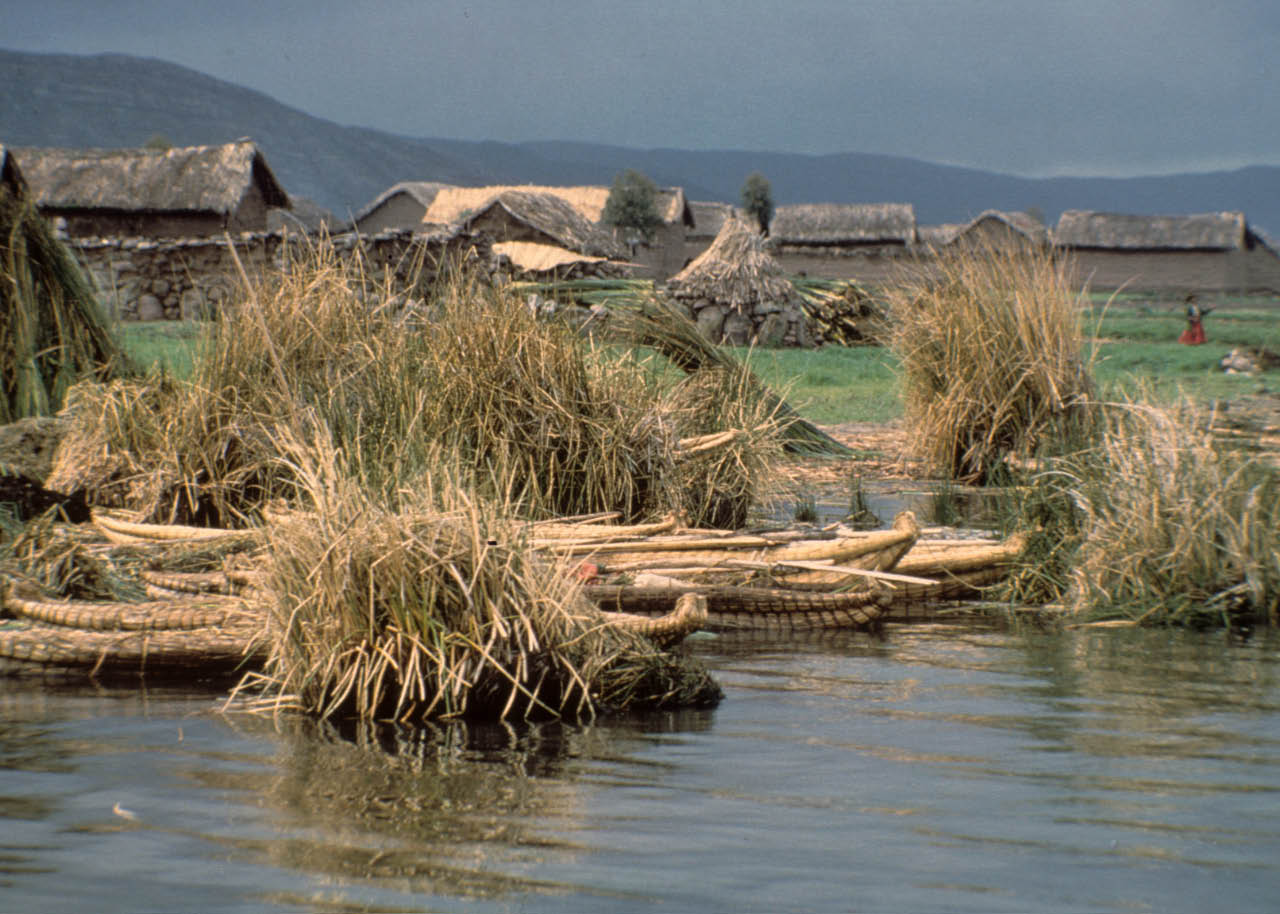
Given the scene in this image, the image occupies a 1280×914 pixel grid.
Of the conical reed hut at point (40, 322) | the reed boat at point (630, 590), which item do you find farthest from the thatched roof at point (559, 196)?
the reed boat at point (630, 590)

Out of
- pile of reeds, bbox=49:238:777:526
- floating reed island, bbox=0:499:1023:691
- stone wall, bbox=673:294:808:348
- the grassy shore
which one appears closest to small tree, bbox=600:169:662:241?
the grassy shore

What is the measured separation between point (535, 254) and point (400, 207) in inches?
951

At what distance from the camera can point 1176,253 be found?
55.4 m

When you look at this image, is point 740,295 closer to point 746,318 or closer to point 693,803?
point 746,318

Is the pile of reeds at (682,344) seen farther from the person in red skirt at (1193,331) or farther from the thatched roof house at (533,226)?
the person in red skirt at (1193,331)

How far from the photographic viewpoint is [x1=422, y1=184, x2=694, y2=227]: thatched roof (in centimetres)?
3669

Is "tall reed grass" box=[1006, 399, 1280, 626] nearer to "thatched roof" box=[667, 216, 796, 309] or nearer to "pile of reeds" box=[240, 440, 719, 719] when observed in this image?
"pile of reeds" box=[240, 440, 719, 719]

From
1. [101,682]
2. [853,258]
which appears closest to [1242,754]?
[101,682]

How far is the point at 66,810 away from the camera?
345 centimetres

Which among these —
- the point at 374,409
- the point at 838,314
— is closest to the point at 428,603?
the point at 374,409

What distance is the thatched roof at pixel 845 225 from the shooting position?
171 feet

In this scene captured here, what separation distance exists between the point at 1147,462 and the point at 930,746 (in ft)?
9.06

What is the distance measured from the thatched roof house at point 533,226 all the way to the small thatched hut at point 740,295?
19.1ft

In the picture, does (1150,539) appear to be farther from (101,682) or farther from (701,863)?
(101,682)
